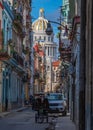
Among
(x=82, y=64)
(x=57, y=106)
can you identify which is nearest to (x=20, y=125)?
(x=57, y=106)

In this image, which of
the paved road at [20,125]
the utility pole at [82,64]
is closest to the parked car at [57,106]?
the paved road at [20,125]

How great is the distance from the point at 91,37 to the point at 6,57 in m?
32.9

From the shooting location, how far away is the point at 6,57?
144 ft

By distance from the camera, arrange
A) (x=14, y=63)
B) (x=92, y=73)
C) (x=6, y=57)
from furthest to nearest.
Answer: (x=14, y=63)
(x=6, y=57)
(x=92, y=73)

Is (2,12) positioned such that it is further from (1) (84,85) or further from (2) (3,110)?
(1) (84,85)

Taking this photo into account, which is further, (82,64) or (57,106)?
(57,106)

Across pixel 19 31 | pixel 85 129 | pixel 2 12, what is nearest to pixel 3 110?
pixel 2 12

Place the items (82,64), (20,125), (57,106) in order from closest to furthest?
(82,64) < (20,125) < (57,106)

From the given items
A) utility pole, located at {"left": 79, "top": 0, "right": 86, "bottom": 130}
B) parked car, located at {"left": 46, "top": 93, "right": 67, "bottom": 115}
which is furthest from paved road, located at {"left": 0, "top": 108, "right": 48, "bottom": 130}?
utility pole, located at {"left": 79, "top": 0, "right": 86, "bottom": 130}

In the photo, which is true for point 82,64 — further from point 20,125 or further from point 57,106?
point 57,106

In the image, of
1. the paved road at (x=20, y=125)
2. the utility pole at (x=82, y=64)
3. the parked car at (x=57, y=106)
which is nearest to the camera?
the utility pole at (x=82, y=64)

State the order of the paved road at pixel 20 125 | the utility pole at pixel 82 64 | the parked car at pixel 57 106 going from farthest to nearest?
the parked car at pixel 57 106 → the paved road at pixel 20 125 → the utility pole at pixel 82 64

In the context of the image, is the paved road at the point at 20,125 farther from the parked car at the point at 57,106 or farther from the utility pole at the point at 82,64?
the utility pole at the point at 82,64

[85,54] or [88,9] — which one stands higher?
[88,9]
